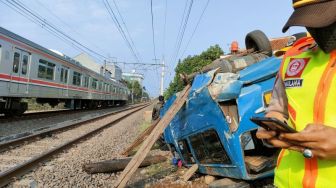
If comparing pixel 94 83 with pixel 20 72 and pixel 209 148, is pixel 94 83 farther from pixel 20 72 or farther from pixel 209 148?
pixel 209 148

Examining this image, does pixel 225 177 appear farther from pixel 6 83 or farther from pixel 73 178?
pixel 6 83

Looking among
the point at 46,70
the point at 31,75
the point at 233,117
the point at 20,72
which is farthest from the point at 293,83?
the point at 46,70

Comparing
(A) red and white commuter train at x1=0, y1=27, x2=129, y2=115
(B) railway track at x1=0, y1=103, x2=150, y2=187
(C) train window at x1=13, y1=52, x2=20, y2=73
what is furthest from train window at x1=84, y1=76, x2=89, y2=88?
(B) railway track at x1=0, y1=103, x2=150, y2=187

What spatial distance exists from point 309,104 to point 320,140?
0.66 ft

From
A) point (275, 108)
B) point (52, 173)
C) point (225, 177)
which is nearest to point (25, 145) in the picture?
point (52, 173)

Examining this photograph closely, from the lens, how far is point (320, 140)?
1.35 m

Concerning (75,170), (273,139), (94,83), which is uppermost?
(94,83)

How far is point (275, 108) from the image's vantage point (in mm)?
1821

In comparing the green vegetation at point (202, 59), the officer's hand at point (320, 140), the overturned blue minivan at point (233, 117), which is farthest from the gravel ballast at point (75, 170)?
the green vegetation at point (202, 59)

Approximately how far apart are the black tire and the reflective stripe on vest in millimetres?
4345

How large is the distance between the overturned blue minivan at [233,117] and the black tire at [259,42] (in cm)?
100

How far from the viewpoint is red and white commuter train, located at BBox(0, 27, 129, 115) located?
13633mm

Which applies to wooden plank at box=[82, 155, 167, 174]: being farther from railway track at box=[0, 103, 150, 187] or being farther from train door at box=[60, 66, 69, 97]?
train door at box=[60, 66, 69, 97]

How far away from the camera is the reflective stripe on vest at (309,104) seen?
1.41 m
